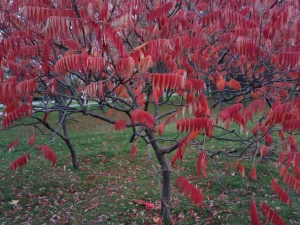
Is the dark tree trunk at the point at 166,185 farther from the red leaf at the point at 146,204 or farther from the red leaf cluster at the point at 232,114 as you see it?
the red leaf cluster at the point at 232,114

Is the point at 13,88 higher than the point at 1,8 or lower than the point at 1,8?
lower

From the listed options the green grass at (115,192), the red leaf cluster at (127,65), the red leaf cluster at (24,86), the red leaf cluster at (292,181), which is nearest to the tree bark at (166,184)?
the green grass at (115,192)

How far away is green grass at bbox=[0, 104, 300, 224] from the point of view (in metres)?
4.58

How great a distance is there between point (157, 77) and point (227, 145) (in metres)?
6.57

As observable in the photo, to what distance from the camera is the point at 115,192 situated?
5.46 meters

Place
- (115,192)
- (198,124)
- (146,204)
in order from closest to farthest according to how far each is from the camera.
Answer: (198,124), (146,204), (115,192)

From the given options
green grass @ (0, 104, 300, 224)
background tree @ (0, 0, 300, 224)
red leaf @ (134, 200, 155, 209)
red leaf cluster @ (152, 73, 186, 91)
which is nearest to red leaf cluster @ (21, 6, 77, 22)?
background tree @ (0, 0, 300, 224)

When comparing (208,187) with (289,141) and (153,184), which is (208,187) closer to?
(153,184)

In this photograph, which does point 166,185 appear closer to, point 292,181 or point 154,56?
point 292,181

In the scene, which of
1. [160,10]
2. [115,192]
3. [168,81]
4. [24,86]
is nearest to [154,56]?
[168,81]

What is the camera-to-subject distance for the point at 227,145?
8578 millimetres

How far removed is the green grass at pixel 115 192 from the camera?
4578 mm

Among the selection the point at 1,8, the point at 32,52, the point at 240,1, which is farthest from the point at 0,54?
the point at 240,1

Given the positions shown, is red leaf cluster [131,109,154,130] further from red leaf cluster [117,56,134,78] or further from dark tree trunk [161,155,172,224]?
dark tree trunk [161,155,172,224]
